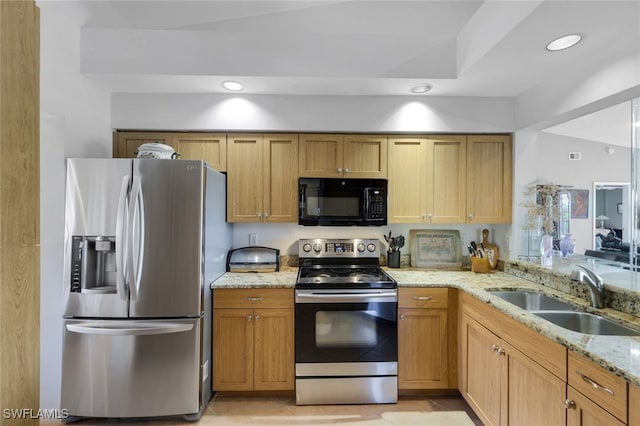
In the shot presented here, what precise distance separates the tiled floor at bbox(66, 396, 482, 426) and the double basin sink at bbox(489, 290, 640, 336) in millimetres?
897

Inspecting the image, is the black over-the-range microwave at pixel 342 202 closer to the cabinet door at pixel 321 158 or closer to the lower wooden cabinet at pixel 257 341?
the cabinet door at pixel 321 158

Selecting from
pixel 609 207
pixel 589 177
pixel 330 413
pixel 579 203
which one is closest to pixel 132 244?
pixel 330 413

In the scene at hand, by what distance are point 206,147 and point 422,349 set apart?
7.93ft

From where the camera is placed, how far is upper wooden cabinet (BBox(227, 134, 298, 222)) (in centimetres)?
270

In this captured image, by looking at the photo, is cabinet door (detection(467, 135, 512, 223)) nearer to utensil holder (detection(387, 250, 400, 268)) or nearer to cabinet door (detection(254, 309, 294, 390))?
utensil holder (detection(387, 250, 400, 268))

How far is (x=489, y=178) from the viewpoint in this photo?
2.75m

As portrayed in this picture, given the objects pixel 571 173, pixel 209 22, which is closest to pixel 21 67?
pixel 209 22

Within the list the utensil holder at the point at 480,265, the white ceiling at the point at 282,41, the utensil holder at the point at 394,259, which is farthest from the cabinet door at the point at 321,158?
the utensil holder at the point at 480,265

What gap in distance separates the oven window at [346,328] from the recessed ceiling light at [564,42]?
6.62 ft

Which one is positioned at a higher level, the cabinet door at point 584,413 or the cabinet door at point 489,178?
the cabinet door at point 489,178

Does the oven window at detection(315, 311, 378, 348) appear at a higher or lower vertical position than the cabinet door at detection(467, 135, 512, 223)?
lower

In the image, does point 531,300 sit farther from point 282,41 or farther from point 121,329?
point 121,329

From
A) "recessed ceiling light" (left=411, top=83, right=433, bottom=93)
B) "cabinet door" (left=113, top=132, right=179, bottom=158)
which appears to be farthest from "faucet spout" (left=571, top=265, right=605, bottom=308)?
"cabinet door" (left=113, top=132, right=179, bottom=158)

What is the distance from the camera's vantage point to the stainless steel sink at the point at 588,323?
5.06 feet
